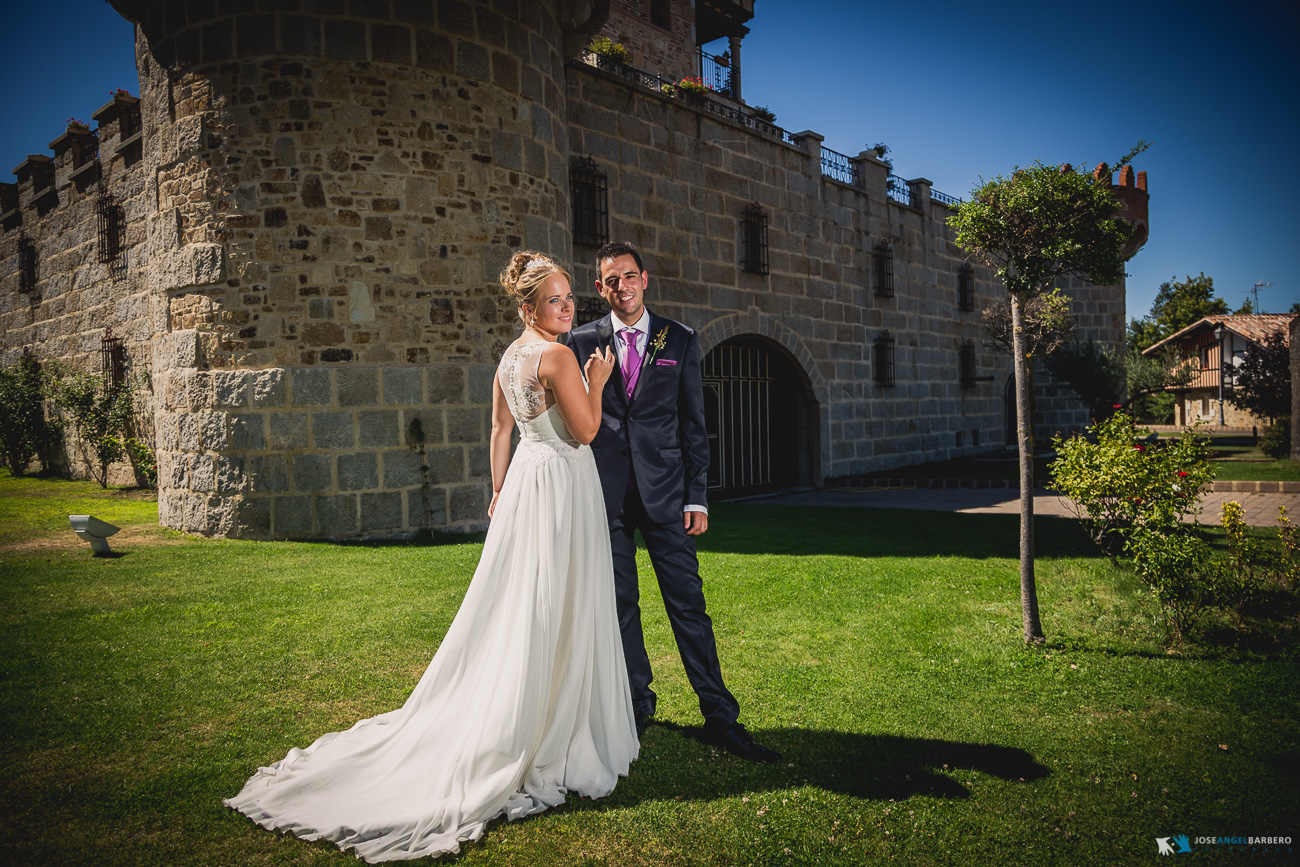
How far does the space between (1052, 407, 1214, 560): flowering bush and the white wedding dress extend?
3.94 m

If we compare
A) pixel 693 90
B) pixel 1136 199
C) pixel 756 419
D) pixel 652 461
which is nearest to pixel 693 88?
pixel 693 90

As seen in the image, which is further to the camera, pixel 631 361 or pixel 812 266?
pixel 812 266

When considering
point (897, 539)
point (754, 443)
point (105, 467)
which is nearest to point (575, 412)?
point (897, 539)

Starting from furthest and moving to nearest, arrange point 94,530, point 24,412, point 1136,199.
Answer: point 1136,199 < point 24,412 < point 94,530

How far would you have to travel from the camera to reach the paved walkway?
9.52 m

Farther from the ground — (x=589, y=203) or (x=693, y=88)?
(x=693, y=88)

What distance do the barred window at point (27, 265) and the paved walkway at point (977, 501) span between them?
15952 millimetres

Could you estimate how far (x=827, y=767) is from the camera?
303cm

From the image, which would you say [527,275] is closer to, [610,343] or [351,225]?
[610,343]

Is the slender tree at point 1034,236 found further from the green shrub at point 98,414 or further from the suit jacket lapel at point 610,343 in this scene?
the green shrub at point 98,414

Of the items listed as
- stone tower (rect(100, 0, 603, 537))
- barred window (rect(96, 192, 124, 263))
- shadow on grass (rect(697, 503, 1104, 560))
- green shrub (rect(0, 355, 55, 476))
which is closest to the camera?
shadow on grass (rect(697, 503, 1104, 560))

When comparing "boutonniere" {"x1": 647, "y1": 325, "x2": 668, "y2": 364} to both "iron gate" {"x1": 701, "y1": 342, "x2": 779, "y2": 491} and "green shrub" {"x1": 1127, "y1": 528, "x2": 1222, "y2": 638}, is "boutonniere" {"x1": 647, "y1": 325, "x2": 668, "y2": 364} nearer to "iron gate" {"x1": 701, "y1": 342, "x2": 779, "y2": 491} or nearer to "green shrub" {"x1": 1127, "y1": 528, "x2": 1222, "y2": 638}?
"green shrub" {"x1": 1127, "y1": 528, "x2": 1222, "y2": 638}

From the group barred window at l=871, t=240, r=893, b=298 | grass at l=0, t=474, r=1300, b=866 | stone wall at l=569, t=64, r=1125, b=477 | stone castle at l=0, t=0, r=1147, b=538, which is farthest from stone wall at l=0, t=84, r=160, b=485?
barred window at l=871, t=240, r=893, b=298

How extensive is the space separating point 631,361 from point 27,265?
1851 cm
